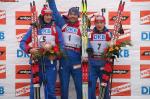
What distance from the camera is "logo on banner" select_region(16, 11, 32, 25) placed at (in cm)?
733

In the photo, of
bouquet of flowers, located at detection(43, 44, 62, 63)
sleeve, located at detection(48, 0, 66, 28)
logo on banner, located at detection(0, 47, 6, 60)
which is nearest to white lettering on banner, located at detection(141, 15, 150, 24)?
sleeve, located at detection(48, 0, 66, 28)

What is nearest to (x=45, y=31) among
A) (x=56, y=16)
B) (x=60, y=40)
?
(x=60, y=40)

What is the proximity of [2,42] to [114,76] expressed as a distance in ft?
5.98

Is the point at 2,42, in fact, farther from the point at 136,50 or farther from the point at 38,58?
the point at 136,50

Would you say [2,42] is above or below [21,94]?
above

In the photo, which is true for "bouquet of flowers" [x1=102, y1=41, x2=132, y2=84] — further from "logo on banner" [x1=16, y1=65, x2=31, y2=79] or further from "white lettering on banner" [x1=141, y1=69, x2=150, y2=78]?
"logo on banner" [x1=16, y1=65, x2=31, y2=79]

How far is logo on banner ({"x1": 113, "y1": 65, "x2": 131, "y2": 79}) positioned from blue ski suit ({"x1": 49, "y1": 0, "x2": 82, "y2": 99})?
638 millimetres

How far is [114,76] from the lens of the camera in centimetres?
742

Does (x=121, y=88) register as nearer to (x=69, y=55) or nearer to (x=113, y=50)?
(x=113, y=50)

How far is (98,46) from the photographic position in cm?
704

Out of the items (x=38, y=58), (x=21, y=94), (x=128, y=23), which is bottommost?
(x=21, y=94)

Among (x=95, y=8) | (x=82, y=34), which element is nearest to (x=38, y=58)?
(x=82, y=34)

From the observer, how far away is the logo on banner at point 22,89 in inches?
293

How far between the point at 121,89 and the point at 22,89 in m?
1.56
